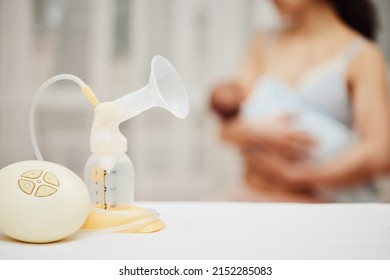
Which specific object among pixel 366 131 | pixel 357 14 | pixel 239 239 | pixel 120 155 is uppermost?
pixel 357 14

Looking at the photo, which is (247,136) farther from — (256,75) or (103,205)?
(103,205)

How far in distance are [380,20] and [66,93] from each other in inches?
57.8

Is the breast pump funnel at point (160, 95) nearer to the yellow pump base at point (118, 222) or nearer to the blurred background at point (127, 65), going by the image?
the yellow pump base at point (118, 222)

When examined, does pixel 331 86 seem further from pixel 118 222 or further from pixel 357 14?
pixel 118 222

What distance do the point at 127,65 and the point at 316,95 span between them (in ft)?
2.83

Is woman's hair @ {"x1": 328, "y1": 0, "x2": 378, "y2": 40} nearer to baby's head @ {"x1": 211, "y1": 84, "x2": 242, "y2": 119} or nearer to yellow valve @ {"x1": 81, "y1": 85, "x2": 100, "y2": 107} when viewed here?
baby's head @ {"x1": 211, "y1": 84, "x2": 242, "y2": 119}

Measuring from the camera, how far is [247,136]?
2164 mm

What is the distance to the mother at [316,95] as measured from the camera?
Answer: 6.83 feet

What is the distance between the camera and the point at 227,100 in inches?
86.7

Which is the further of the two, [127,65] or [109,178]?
[127,65]

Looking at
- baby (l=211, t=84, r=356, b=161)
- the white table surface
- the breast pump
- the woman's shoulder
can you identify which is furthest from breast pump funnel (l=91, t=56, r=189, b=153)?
the woman's shoulder

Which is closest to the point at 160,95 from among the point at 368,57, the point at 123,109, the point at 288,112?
the point at 123,109
